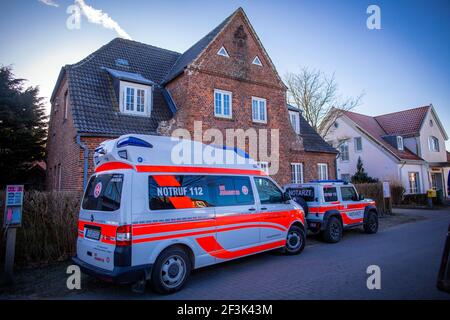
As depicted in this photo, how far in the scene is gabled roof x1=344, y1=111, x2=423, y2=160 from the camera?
2565 centimetres

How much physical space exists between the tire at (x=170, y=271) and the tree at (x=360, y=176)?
24.2 meters

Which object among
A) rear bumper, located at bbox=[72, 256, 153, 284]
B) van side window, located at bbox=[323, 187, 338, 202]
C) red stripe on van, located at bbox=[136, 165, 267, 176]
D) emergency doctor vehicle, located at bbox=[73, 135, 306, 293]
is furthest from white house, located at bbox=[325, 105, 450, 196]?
rear bumper, located at bbox=[72, 256, 153, 284]

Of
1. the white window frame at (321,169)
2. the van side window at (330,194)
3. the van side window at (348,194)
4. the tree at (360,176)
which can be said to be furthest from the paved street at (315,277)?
the tree at (360,176)

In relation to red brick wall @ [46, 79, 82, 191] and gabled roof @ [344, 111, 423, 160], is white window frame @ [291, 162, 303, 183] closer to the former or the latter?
red brick wall @ [46, 79, 82, 191]

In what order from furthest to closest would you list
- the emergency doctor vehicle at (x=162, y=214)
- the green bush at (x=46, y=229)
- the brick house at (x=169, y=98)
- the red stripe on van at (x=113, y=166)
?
the brick house at (x=169, y=98) → the green bush at (x=46, y=229) → the red stripe on van at (x=113, y=166) → the emergency doctor vehicle at (x=162, y=214)

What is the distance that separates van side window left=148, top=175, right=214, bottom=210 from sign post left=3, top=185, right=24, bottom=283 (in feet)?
10.4

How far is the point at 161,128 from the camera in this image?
12.3 metres

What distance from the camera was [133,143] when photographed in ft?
16.1

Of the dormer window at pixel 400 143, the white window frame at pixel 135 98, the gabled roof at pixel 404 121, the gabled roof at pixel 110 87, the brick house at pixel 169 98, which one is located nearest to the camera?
the gabled roof at pixel 110 87

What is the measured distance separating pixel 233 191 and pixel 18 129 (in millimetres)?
16844

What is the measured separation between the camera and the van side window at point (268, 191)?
6.87 m

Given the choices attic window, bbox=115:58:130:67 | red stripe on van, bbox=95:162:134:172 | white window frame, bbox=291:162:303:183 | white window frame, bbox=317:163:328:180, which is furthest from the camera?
white window frame, bbox=317:163:328:180

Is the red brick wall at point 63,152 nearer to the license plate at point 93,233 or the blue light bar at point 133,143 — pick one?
the license plate at point 93,233
